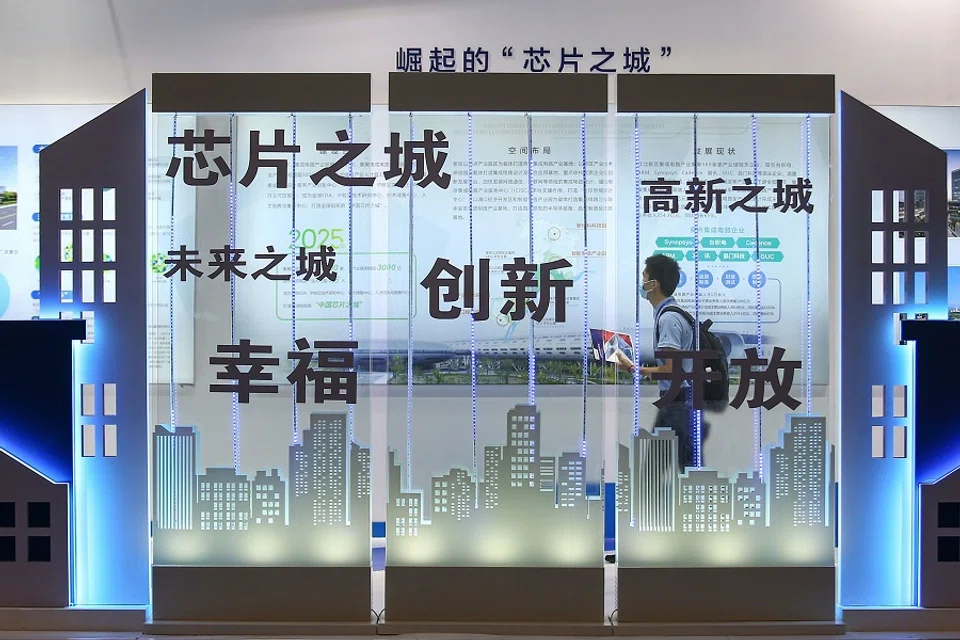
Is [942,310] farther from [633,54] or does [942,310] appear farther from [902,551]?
[633,54]

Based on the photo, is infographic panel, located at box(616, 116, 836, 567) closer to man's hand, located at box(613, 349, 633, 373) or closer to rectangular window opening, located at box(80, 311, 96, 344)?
man's hand, located at box(613, 349, 633, 373)

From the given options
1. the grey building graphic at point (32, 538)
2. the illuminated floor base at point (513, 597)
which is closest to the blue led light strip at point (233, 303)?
the grey building graphic at point (32, 538)

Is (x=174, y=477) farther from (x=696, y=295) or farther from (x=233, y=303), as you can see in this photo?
(x=696, y=295)

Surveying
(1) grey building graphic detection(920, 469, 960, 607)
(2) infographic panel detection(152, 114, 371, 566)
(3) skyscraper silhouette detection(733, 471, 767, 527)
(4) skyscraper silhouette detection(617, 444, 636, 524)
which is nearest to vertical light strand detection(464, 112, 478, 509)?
(2) infographic panel detection(152, 114, 371, 566)

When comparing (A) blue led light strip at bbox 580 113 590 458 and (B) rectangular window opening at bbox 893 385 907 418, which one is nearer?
(A) blue led light strip at bbox 580 113 590 458

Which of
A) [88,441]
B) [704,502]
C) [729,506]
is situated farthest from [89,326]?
[729,506]

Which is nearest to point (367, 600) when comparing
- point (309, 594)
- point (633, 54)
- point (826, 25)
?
point (309, 594)

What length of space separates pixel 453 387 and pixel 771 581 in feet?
5.17

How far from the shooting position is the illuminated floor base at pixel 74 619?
3.17 metres

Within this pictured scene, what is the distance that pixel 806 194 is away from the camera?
316 centimetres

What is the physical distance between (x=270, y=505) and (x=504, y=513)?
0.99 m

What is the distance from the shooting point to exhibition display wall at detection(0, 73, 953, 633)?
3.16 metres

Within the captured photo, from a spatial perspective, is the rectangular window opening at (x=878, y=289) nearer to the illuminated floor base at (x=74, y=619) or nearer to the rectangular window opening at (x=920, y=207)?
the rectangular window opening at (x=920, y=207)

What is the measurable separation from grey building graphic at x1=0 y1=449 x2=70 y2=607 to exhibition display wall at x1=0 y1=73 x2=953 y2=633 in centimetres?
6
